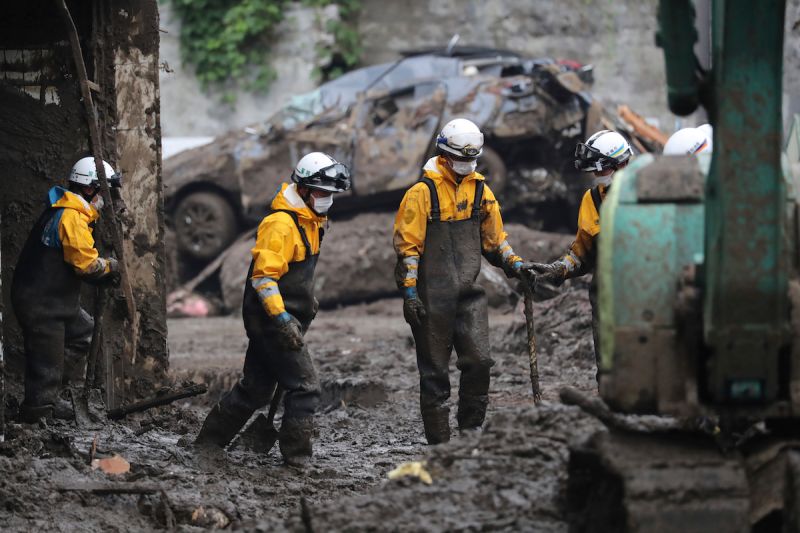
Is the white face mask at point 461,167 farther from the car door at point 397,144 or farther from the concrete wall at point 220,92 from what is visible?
the concrete wall at point 220,92

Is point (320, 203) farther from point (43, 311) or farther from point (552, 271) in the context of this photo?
point (43, 311)

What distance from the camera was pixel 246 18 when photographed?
21.8 m

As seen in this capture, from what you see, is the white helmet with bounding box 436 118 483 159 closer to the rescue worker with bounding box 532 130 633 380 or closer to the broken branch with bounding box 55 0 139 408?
the rescue worker with bounding box 532 130 633 380

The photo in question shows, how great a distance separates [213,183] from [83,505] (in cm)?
1132

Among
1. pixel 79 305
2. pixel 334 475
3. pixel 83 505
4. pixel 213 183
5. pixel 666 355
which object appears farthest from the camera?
pixel 213 183

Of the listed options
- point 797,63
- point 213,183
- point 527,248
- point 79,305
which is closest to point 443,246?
point 79,305

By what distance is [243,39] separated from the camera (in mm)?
22000

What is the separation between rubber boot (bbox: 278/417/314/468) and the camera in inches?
317

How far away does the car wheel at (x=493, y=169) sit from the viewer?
55.4 feet

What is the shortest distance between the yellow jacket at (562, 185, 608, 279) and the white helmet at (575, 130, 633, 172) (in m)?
0.15

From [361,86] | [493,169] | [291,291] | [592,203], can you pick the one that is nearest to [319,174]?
[291,291]

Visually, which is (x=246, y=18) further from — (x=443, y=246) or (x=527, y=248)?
(x=443, y=246)

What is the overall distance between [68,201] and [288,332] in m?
1.87

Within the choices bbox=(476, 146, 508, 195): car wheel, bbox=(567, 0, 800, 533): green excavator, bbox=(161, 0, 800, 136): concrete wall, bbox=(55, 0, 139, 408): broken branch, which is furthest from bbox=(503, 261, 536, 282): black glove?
bbox=(161, 0, 800, 136): concrete wall
